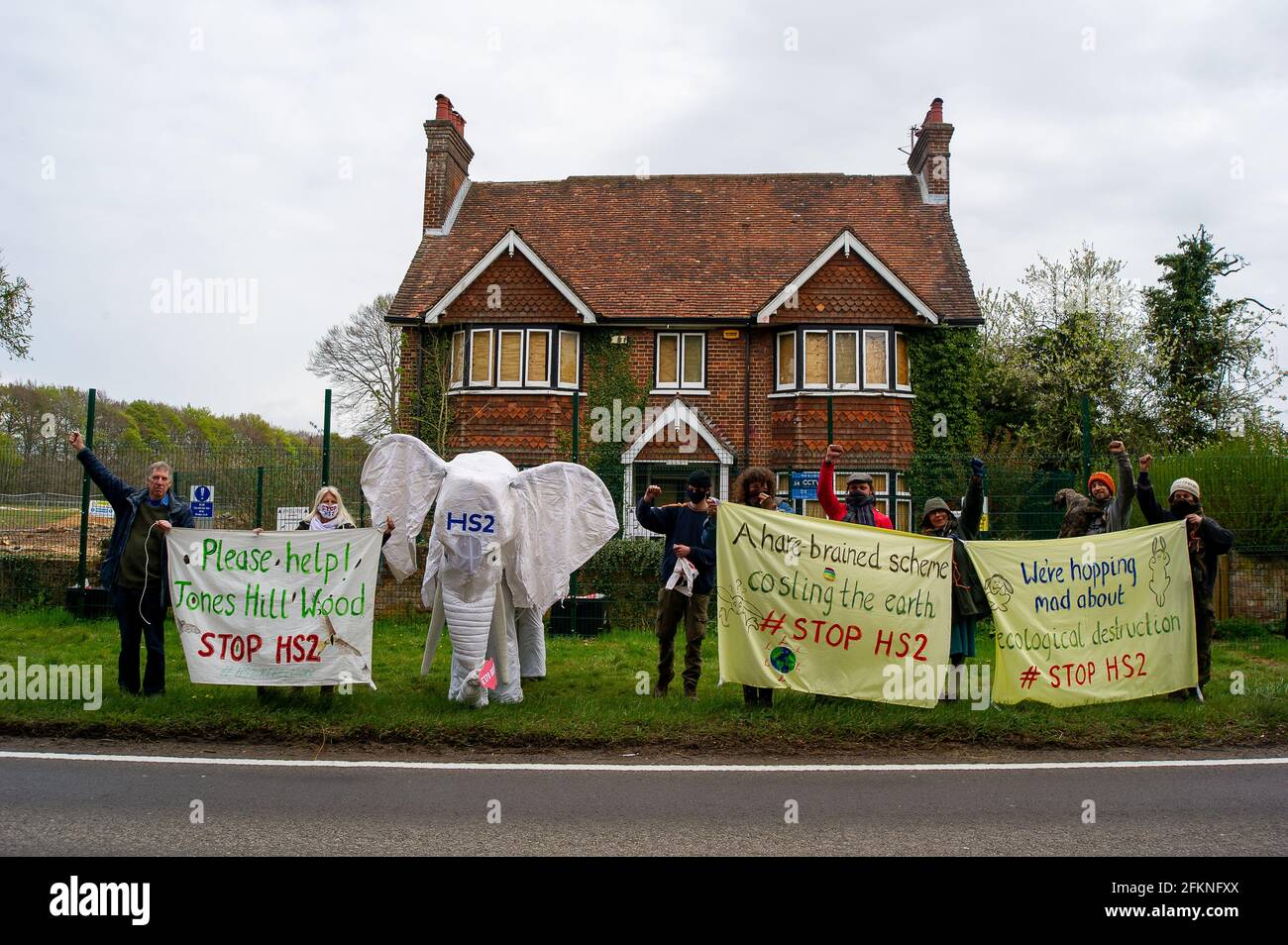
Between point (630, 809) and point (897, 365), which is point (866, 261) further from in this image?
point (630, 809)

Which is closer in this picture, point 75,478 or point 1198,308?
point 75,478

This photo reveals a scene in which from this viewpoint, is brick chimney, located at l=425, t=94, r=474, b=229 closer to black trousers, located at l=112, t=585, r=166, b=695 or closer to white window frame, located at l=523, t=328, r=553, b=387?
white window frame, located at l=523, t=328, r=553, b=387

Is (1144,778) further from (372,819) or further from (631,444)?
(631,444)

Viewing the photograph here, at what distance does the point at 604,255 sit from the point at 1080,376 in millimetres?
15197

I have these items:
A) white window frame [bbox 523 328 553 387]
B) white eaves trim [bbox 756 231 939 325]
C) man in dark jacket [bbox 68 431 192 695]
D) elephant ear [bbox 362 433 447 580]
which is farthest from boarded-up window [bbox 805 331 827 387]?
man in dark jacket [bbox 68 431 192 695]

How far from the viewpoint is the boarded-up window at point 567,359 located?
22.1 m

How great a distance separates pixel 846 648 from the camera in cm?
786

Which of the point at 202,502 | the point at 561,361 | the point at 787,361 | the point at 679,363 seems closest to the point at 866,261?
the point at 787,361

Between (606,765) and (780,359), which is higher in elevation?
(780,359)

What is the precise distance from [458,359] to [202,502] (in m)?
9.94

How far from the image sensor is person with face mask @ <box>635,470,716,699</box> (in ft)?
27.5

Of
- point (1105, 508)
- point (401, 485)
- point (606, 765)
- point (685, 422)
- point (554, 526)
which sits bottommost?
point (606, 765)

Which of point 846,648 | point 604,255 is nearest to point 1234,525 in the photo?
point 846,648

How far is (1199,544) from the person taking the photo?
28.5 feet
